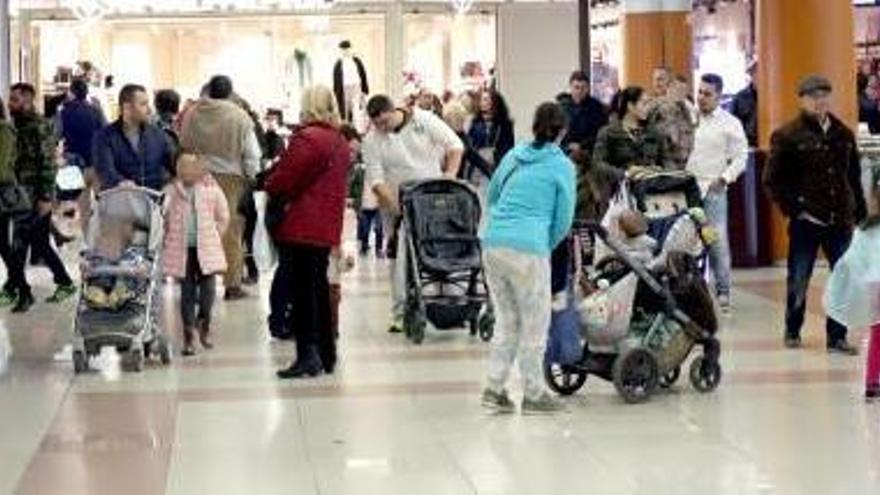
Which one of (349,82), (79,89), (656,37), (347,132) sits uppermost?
(656,37)

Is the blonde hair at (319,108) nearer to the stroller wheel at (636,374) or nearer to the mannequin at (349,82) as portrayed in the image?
the stroller wheel at (636,374)

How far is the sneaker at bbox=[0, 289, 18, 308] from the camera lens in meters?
16.2

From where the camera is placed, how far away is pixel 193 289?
42.5 feet

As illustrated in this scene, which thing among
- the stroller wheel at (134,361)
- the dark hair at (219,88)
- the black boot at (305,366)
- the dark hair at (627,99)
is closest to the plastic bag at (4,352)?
the stroller wheel at (134,361)

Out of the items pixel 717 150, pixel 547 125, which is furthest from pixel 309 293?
pixel 717 150

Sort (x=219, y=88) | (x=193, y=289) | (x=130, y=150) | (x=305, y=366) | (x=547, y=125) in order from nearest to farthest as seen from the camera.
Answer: (x=547, y=125), (x=305, y=366), (x=193, y=289), (x=130, y=150), (x=219, y=88)

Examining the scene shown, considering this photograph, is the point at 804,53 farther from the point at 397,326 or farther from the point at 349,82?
the point at 349,82

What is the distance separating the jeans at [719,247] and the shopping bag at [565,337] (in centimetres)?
438

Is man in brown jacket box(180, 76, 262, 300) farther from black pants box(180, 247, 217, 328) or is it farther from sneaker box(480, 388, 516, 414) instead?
sneaker box(480, 388, 516, 414)

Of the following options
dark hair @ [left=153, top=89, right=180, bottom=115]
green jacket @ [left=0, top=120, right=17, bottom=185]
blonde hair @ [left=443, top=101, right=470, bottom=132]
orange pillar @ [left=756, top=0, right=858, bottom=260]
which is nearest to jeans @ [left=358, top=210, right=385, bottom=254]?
blonde hair @ [left=443, top=101, right=470, bottom=132]

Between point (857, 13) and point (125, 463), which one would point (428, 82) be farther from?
point (125, 463)

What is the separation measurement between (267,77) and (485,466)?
22281 millimetres

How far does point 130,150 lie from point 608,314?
450 centimetres

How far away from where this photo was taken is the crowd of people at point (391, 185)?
9.88 metres
